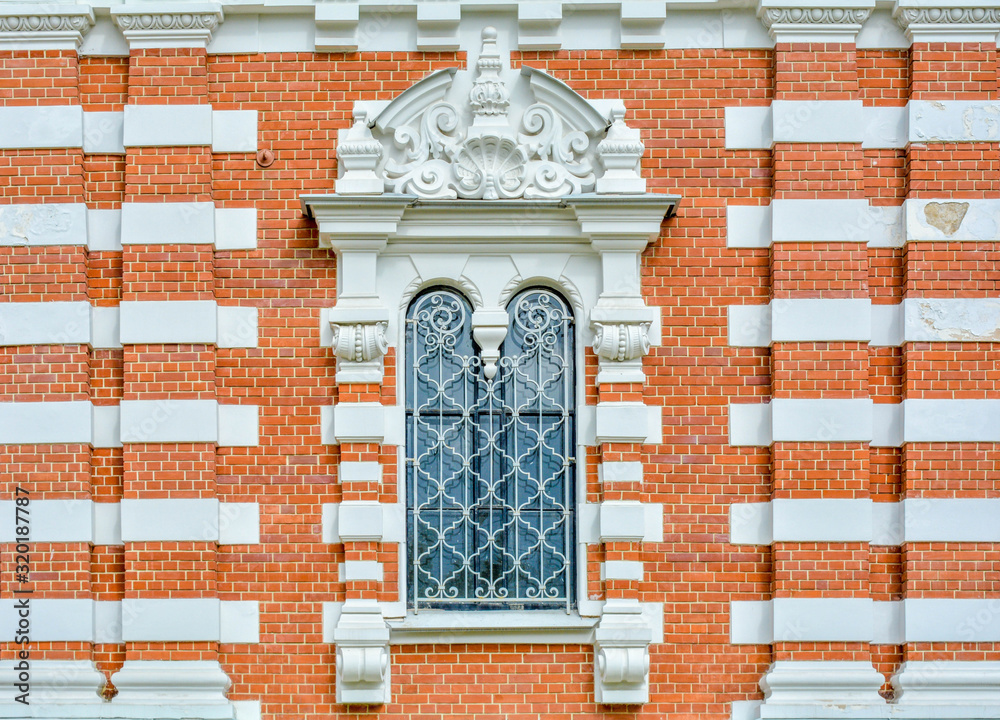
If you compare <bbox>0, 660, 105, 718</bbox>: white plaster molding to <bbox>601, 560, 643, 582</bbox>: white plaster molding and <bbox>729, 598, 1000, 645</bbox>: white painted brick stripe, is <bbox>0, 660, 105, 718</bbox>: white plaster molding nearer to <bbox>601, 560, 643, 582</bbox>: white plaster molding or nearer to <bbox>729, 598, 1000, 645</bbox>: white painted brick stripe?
<bbox>601, 560, 643, 582</bbox>: white plaster molding

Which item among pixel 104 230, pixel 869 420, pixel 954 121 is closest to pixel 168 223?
pixel 104 230

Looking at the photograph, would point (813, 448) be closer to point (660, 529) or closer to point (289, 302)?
point (660, 529)

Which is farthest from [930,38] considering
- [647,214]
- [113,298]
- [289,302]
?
[113,298]

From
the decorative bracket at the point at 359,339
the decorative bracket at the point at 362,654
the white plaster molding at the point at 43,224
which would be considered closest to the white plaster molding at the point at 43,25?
the white plaster molding at the point at 43,224

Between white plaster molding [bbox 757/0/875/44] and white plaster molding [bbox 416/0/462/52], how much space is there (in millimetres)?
2170

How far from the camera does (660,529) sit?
991cm

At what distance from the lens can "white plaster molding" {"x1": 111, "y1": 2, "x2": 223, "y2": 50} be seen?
33.0 ft

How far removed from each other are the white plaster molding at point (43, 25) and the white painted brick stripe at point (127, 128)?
194 mm

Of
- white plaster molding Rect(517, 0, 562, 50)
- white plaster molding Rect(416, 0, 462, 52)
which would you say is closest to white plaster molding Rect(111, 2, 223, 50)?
white plaster molding Rect(416, 0, 462, 52)

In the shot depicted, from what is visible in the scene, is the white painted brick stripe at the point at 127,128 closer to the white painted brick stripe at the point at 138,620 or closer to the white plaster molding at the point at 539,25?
the white plaster molding at the point at 539,25

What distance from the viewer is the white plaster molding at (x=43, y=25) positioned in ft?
33.1

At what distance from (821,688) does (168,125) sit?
5.95 meters

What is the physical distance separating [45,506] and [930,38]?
7003 millimetres

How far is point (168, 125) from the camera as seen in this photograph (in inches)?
397
